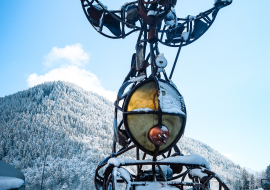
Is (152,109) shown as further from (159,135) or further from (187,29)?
(187,29)

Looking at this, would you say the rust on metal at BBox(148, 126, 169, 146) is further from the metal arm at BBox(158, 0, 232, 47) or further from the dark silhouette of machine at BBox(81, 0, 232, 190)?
the metal arm at BBox(158, 0, 232, 47)

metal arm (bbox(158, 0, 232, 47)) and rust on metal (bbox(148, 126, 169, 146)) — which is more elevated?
metal arm (bbox(158, 0, 232, 47))

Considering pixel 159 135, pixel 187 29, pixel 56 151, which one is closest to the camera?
pixel 159 135

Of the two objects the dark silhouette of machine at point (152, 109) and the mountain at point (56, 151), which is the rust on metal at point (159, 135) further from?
the mountain at point (56, 151)

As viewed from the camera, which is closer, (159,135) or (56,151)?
(159,135)

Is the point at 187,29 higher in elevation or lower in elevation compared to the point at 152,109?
higher

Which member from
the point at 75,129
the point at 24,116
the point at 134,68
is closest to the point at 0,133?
the point at 24,116

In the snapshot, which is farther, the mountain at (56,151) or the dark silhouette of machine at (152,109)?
the mountain at (56,151)

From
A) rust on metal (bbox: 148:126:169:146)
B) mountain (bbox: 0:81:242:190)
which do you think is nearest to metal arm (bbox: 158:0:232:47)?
rust on metal (bbox: 148:126:169:146)

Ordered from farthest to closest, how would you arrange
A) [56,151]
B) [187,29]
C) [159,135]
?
[56,151] < [187,29] < [159,135]

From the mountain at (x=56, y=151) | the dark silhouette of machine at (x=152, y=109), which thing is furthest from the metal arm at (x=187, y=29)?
the mountain at (x=56, y=151)

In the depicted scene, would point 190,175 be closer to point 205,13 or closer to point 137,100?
point 137,100

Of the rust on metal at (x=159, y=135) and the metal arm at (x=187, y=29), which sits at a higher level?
the metal arm at (x=187, y=29)

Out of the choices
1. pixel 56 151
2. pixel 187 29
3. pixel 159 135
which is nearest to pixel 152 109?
pixel 159 135
